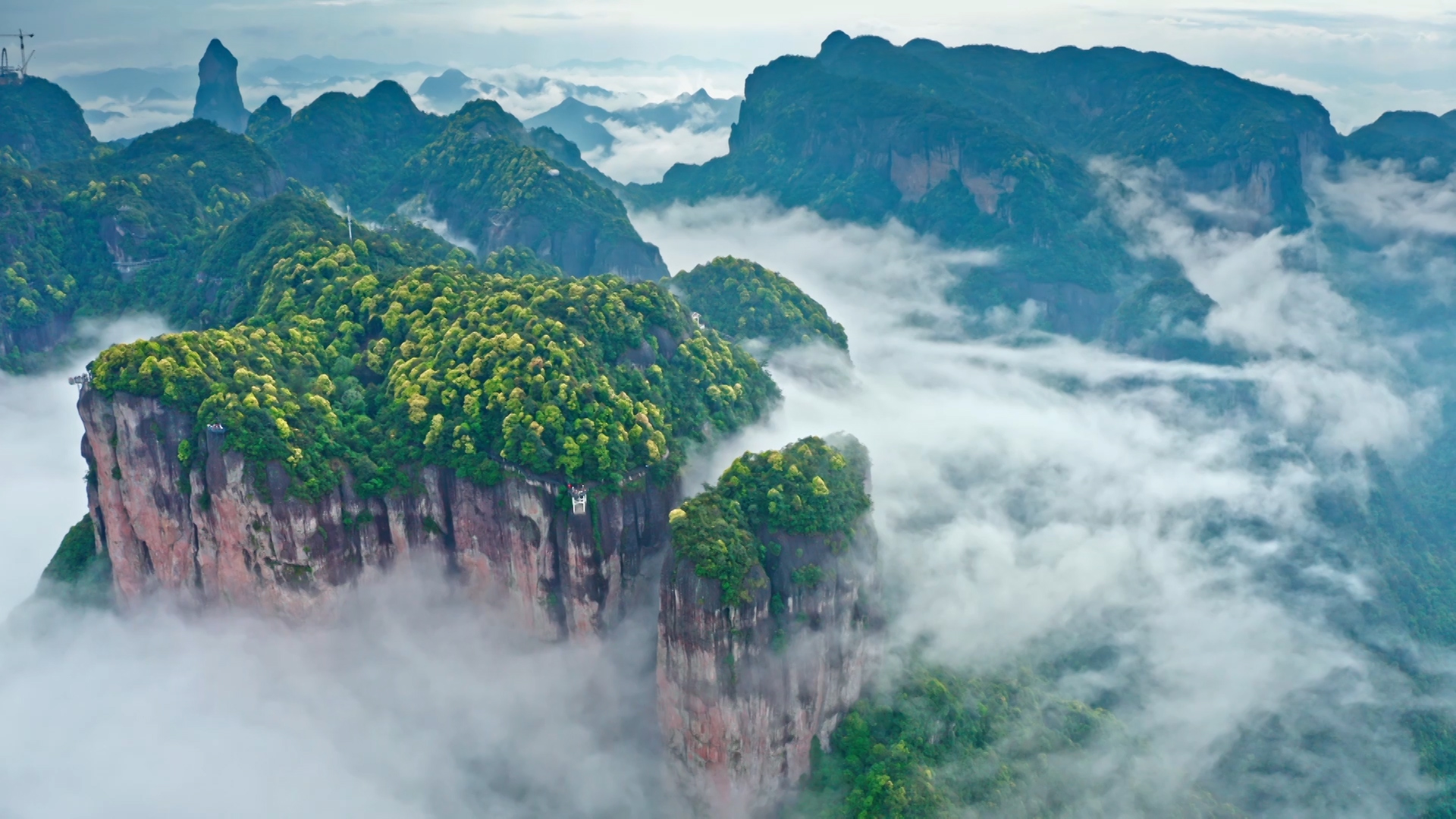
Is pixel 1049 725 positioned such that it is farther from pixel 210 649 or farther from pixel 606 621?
pixel 210 649

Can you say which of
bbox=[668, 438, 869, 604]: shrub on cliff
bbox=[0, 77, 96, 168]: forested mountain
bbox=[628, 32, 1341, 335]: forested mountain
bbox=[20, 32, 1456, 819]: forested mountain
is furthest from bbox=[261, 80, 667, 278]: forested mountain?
bbox=[668, 438, 869, 604]: shrub on cliff

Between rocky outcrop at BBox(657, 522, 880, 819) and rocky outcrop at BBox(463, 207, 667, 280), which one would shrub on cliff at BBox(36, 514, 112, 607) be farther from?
rocky outcrop at BBox(463, 207, 667, 280)

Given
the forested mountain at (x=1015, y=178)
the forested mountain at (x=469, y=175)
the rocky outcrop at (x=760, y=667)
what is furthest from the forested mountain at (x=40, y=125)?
the rocky outcrop at (x=760, y=667)

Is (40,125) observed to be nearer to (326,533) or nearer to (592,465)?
(326,533)

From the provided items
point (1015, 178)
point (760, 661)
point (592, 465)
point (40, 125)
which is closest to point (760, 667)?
point (760, 661)

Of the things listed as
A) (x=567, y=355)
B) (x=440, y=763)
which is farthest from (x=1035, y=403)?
(x=440, y=763)

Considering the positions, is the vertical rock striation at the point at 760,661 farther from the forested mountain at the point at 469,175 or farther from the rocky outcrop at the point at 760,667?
the forested mountain at the point at 469,175
